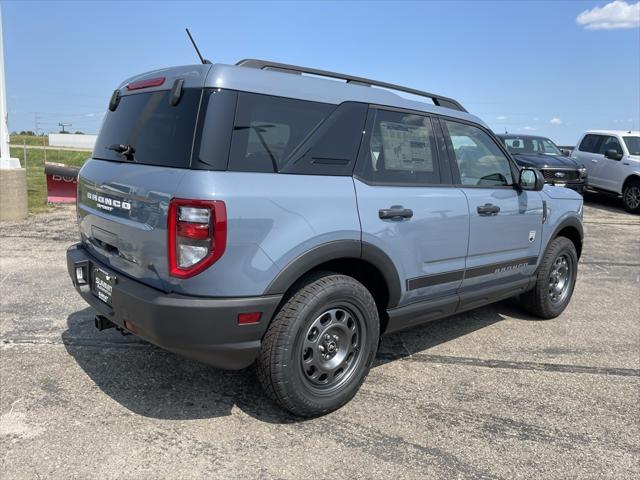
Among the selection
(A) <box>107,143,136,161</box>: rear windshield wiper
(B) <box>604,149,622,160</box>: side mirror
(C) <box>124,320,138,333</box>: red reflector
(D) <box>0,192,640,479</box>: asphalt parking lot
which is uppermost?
(B) <box>604,149,622,160</box>: side mirror

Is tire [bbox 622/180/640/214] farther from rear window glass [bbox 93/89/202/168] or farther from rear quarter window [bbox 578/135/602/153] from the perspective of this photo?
rear window glass [bbox 93/89/202/168]

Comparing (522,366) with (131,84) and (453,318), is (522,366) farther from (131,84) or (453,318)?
(131,84)

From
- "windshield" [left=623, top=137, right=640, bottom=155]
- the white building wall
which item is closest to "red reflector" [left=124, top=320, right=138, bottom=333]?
"windshield" [left=623, top=137, right=640, bottom=155]

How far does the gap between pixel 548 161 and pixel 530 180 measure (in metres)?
9.46

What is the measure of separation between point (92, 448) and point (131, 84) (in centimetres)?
218

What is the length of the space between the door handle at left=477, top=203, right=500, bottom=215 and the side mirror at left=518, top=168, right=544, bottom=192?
0.46 m

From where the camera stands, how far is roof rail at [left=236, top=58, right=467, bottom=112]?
9.86ft

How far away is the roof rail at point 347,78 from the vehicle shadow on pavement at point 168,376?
1961 millimetres

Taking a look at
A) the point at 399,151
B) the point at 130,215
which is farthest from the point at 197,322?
the point at 399,151

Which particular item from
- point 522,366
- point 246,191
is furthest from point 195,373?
point 522,366

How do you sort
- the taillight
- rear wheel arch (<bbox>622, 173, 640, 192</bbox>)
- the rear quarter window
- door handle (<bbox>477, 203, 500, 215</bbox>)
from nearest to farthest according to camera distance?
the taillight, door handle (<bbox>477, 203, 500, 215</bbox>), rear wheel arch (<bbox>622, 173, 640, 192</bbox>), the rear quarter window

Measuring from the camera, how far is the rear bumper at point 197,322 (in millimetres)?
2566

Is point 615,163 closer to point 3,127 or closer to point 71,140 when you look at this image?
point 3,127

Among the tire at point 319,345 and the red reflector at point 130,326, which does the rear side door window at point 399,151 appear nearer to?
the tire at point 319,345
